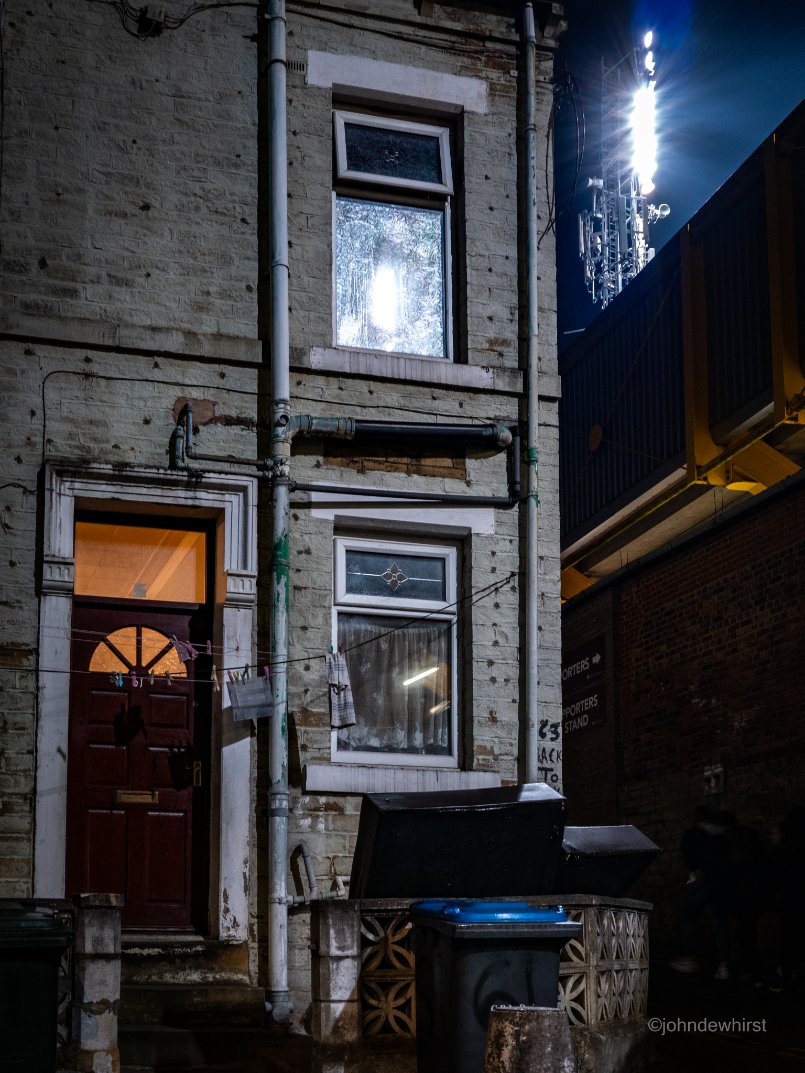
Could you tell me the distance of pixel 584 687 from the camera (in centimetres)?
2183

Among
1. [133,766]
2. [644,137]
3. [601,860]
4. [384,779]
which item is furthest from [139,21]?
[644,137]

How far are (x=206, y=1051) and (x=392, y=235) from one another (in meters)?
6.41

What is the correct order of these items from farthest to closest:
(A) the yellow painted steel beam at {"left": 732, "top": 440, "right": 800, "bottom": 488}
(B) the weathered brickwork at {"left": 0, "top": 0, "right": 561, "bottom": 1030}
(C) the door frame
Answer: (A) the yellow painted steel beam at {"left": 732, "top": 440, "right": 800, "bottom": 488} → (B) the weathered brickwork at {"left": 0, "top": 0, "right": 561, "bottom": 1030} → (C) the door frame

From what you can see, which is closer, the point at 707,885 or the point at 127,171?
the point at 127,171

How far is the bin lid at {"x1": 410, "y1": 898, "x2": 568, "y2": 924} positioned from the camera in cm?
705

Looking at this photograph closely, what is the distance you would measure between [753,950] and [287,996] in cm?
524

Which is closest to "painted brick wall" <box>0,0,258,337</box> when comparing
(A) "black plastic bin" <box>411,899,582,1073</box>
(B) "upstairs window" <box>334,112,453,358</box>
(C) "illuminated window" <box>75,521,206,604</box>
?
(B) "upstairs window" <box>334,112,453,358</box>

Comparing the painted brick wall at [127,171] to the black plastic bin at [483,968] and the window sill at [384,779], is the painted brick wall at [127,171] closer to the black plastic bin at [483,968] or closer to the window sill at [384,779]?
the window sill at [384,779]

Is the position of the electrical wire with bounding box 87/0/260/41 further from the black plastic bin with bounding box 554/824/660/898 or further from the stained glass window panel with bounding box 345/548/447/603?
the black plastic bin with bounding box 554/824/660/898

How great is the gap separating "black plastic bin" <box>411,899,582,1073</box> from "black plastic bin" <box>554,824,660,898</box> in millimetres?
2059

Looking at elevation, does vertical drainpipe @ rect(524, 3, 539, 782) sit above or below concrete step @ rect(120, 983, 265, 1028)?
above

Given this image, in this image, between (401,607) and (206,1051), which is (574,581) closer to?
(401,607)

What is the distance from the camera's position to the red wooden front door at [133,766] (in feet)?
32.2

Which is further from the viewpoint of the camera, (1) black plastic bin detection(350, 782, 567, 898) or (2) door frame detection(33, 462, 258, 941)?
(2) door frame detection(33, 462, 258, 941)
